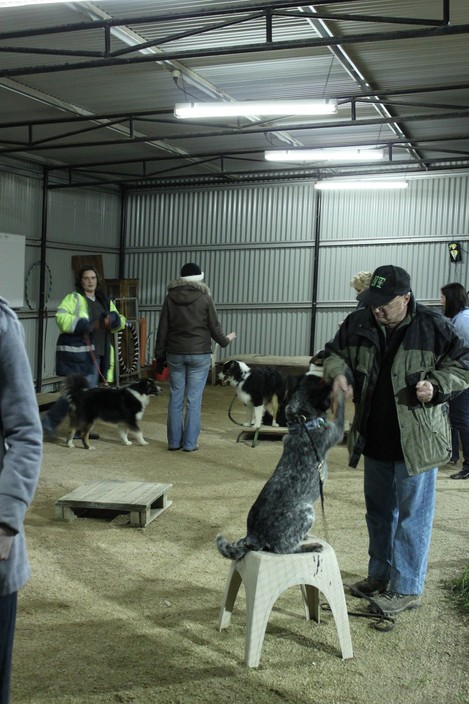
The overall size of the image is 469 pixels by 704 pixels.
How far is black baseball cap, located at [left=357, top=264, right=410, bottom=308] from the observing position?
11.7 feet

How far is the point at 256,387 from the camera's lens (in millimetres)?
9320

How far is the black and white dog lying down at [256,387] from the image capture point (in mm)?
9312

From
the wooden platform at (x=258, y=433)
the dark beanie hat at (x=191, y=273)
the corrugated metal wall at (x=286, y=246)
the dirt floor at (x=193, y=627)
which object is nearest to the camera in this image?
the dirt floor at (x=193, y=627)

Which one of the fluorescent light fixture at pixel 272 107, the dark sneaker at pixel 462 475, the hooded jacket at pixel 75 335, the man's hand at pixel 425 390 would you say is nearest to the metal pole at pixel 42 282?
the hooded jacket at pixel 75 335

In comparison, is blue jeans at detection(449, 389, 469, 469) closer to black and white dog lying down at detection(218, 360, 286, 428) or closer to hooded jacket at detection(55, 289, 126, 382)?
black and white dog lying down at detection(218, 360, 286, 428)

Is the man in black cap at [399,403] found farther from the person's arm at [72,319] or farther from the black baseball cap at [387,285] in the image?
the person's arm at [72,319]

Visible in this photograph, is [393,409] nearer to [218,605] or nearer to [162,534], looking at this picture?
[218,605]

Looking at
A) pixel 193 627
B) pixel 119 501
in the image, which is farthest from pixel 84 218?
pixel 193 627

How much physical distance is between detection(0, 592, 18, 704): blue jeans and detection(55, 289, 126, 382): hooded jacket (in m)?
5.71

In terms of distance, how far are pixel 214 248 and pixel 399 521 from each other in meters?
12.5

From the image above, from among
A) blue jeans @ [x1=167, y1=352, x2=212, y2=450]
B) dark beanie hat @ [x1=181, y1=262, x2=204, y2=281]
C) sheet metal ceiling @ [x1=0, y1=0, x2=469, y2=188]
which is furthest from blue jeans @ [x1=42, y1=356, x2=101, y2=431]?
sheet metal ceiling @ [x1=0, y1=0, x2=469, y2=188]

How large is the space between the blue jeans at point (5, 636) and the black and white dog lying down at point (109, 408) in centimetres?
600

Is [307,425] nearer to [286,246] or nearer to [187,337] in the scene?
[187,337]

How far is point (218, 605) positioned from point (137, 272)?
13.1m
